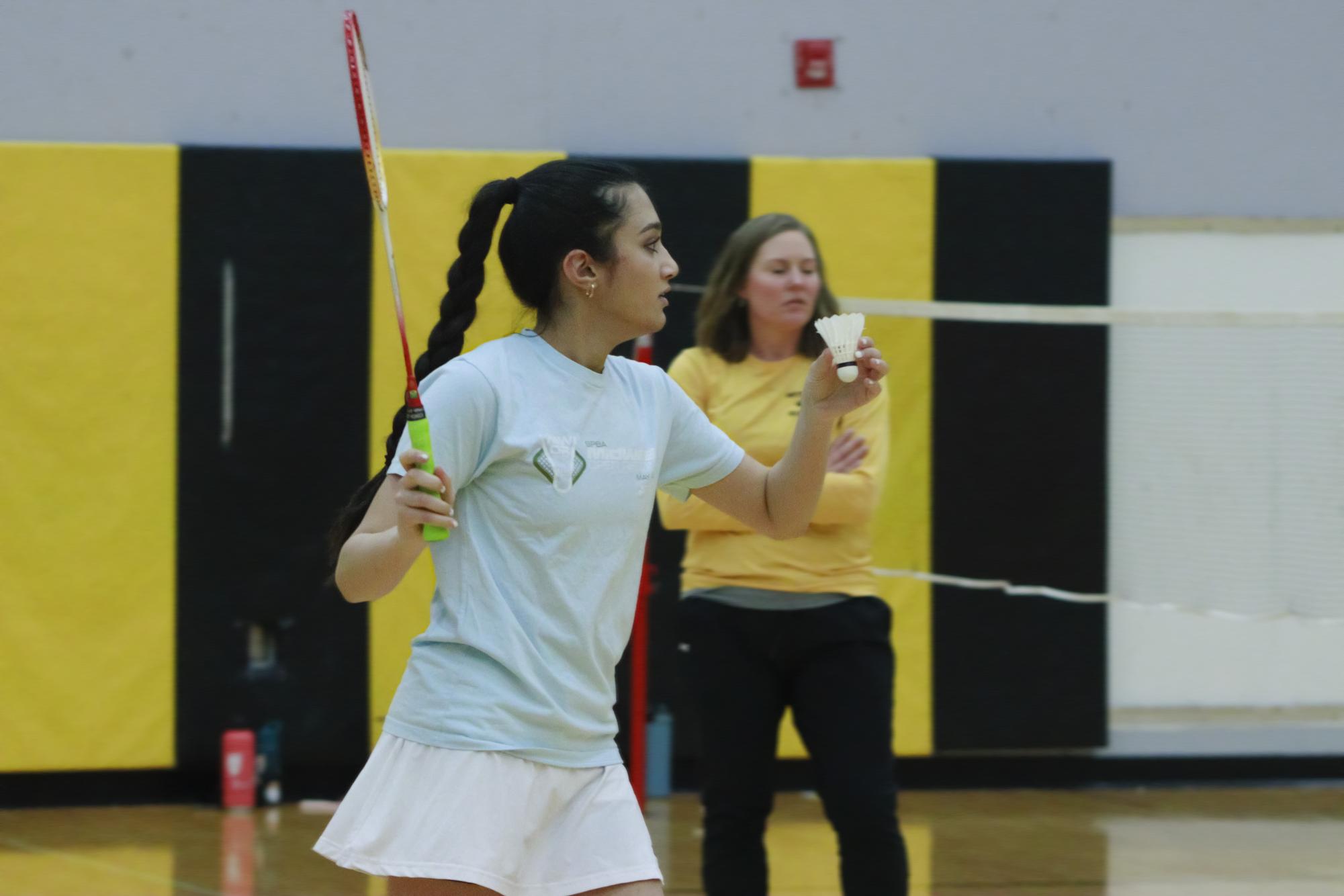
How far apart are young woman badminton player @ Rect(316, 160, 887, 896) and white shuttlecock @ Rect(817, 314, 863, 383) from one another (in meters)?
0.04

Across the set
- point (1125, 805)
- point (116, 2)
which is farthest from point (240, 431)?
point (1125, 805)

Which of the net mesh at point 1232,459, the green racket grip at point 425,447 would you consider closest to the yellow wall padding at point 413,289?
the net mesh at point 1232,459

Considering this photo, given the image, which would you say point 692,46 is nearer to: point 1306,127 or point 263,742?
point 1306,127

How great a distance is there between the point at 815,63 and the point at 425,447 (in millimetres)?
5548

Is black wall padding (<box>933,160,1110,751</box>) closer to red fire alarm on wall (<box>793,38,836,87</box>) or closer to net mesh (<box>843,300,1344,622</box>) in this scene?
net mesh (<box>843,300,1344,622</box>)

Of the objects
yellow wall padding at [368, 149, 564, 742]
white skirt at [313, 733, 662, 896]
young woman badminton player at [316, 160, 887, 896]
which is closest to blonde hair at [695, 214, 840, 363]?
young woman badminton player at [316, 160, 887, 896]

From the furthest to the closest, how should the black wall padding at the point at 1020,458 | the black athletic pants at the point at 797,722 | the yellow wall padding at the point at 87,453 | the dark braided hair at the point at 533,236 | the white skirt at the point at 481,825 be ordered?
the black wall padding at the point at 1020,458 < the yellow wall padding at the point at 87,453 < the black athletic pants at the point at 797,722 < the dark braided hair at the point at 533,236 < the white skirt at the point at 481,825

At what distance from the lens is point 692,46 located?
→ 7.43 m

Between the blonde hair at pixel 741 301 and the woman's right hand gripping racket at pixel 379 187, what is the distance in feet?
5.68

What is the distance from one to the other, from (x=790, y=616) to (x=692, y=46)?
4086 millimetres

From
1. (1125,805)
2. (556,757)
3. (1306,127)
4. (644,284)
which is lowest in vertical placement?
(1125,805)

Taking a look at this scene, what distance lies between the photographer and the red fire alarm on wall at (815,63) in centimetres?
746

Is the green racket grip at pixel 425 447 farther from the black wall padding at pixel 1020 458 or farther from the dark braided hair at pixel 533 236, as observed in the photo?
the black wall padding at pixel 1020 458

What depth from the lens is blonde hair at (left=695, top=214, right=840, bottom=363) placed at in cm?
429
